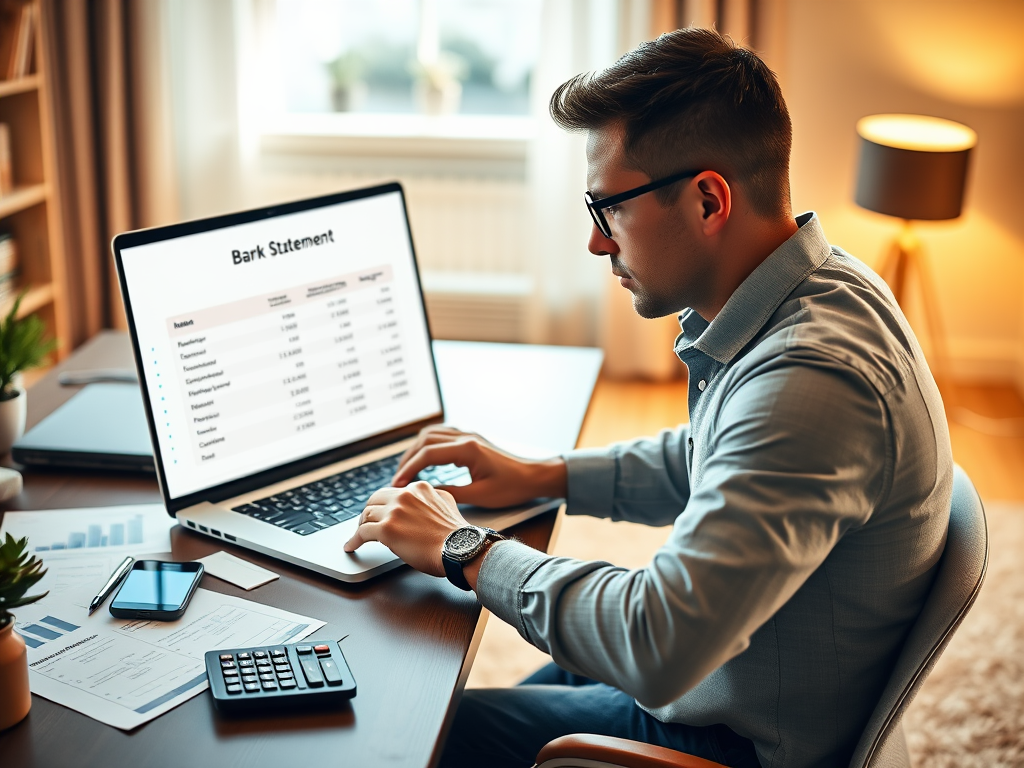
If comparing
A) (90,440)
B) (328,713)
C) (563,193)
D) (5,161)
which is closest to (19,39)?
(5,161)

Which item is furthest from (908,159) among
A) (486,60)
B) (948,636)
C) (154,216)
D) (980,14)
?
(154,216)

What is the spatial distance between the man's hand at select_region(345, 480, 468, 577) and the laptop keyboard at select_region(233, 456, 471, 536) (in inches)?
3.4

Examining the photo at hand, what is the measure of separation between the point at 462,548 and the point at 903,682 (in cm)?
45

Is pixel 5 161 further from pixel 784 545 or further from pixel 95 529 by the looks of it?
pixel 784 545

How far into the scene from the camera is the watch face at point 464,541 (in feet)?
3.50

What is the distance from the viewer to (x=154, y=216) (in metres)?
3.82

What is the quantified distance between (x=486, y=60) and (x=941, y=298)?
196 cm

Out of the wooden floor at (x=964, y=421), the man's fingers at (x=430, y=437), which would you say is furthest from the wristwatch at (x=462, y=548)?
the wooden floor at (x=964, y=421)

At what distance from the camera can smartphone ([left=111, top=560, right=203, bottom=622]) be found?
102 cm

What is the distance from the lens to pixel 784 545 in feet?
2.86

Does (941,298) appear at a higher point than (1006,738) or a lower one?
higher

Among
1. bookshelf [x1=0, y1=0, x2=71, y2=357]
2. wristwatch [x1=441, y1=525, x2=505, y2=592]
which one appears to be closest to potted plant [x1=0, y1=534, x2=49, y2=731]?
wristwatch [x1=441, y1=525, x2=505, y2=592]

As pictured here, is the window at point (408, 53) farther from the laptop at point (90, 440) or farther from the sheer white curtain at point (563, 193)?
the laptop at point (90, 440)

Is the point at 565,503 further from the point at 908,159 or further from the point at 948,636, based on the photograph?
the point at 908,159
